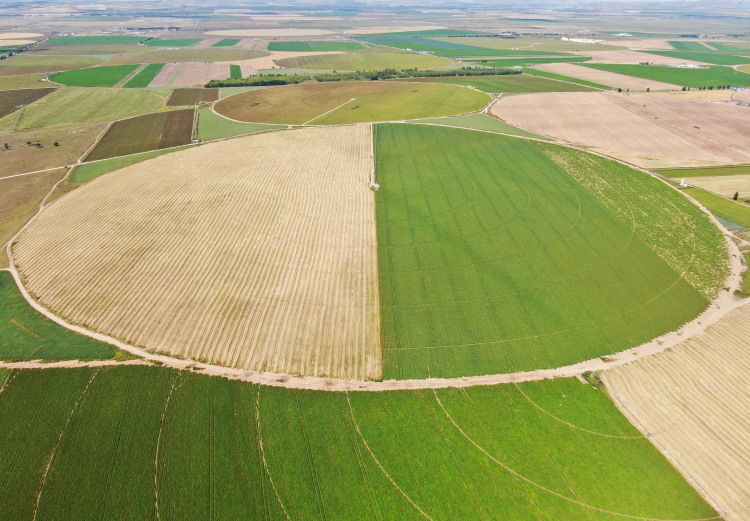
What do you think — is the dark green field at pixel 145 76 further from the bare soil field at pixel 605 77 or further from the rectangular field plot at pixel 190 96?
the bare soil field at pixel 605 77

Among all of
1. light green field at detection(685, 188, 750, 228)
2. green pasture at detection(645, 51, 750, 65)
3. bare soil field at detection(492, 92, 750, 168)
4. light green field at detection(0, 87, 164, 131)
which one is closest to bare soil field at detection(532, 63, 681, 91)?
bare soil field at detection(492, 92, 750, 168)

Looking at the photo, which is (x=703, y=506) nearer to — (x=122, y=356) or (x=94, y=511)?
(x=94, y=511)

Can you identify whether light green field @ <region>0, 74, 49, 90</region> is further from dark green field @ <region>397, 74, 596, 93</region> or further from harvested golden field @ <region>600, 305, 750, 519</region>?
harvested golden field @ <region>600, 305, 750, 519</region>

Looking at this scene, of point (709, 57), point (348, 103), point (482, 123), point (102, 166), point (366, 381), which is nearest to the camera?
point (366, 381)

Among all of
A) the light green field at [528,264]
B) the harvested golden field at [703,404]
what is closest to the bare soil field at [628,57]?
the light green field at [528,264]

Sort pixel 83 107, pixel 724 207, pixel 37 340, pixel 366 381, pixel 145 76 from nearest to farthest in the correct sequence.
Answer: pixel 366 381, pixel 37 340, pixel 724 207, pixel 83 107, pixel 145 76

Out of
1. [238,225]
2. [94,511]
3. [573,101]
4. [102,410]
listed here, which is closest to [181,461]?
[94,511]

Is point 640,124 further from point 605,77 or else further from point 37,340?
point 37,340

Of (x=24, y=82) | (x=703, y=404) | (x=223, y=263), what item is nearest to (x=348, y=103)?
(x=223, y=263)
